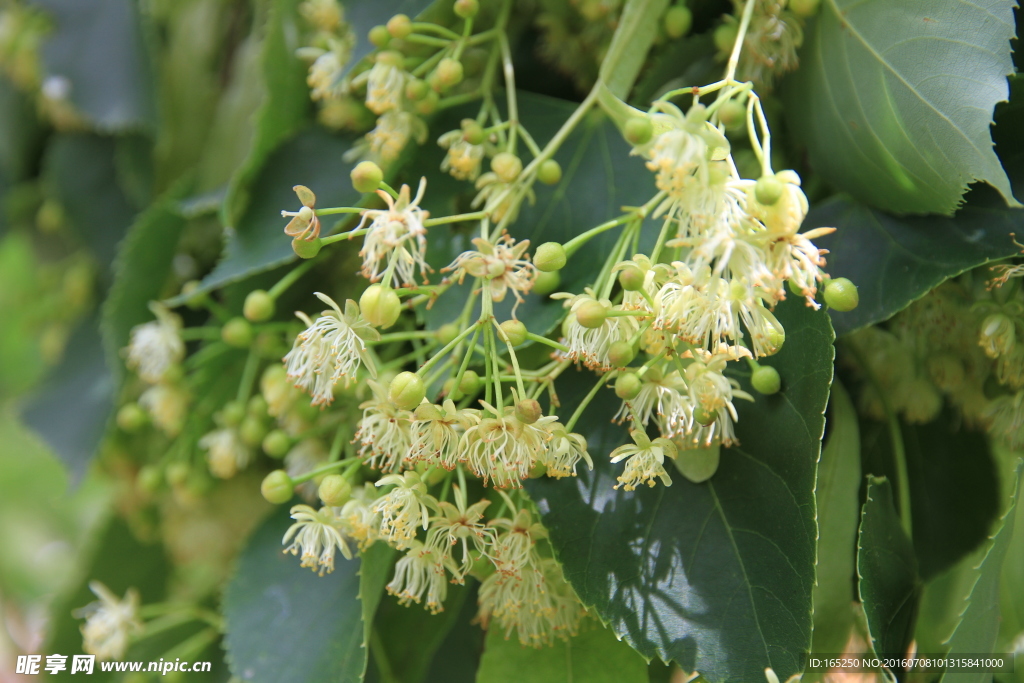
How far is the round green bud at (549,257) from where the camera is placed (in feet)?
1.36

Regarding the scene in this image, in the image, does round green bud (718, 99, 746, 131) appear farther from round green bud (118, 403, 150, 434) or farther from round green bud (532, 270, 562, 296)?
round green bud (118, 403, 150, 434)

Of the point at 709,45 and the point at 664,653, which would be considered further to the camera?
the point at 709,45

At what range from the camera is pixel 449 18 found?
2.00 ft

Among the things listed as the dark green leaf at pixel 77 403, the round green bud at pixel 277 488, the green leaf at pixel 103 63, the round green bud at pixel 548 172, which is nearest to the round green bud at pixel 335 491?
the round green bud at pixel 277 488

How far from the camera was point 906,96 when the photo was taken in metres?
0.47

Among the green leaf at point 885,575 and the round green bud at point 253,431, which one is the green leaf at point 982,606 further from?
the round green bud at point 253,431

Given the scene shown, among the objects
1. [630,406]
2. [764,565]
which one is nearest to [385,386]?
[630,406]

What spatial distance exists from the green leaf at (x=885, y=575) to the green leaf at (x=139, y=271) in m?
0.73

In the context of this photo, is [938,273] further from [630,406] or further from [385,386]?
[385,386]

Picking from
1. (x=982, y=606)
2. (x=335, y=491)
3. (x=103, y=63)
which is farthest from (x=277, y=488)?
(x=103, y=63)

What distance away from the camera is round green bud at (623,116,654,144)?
0.38 meters

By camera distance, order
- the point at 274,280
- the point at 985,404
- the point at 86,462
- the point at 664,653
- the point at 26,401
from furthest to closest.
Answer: the point at 26,401, the point at 86,462, the point at 274,280, the point at 985,404, the point at 664,653

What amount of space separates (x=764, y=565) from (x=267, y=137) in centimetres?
57

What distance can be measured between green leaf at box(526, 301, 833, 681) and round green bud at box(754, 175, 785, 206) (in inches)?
5.4
